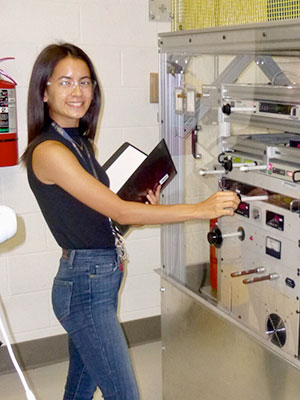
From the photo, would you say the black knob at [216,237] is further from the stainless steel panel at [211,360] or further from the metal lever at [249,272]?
the stainless steel panel at [211,360]

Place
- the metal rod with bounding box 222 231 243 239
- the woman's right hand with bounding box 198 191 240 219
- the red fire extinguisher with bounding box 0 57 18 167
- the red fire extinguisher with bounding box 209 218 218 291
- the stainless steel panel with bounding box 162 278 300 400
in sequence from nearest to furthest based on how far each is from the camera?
the woman's right hand with bounding box 198 191 240 219, the stainless steel panel with bounding box 162 278 300 400, the metal rod with bounding box 222 231 243 239, the red fire extinguisher with bounding box 209 218 218 291, the red fire extinguisher with bounding box 0 57 18 167

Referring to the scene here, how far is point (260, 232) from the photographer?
1668mm

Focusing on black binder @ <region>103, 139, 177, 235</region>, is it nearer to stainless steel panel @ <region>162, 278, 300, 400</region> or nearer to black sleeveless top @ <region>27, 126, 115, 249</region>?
black sleeveless top @ <region>27, 126, 115, 249</region>

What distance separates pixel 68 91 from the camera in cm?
171

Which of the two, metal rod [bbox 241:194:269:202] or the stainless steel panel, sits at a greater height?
metal rod [bbox 241:194:269:202]

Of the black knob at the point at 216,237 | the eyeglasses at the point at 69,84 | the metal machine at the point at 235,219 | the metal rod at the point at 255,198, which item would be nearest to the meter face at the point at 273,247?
the metal machine at the point at 235,219

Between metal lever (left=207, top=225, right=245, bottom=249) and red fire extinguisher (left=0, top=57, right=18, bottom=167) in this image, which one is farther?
red fire extinguisher (left=0, top=57, right=18, bottom=167)

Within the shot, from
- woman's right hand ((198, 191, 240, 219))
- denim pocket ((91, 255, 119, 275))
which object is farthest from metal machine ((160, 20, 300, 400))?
denim pocket ((91, 255, 119, 275))

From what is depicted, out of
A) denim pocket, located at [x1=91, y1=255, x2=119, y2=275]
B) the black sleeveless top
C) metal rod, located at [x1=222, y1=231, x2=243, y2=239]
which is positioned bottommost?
denim pocket, located at [x1=91, y1=255, x2=119, y2=275]

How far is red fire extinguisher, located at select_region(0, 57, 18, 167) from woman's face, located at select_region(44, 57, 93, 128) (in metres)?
0.66

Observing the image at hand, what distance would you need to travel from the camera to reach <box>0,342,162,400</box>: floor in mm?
2609

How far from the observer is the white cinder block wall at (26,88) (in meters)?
2.56

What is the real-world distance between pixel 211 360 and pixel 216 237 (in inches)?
18.2

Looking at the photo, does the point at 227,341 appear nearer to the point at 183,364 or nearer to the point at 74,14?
the point at 183,364
